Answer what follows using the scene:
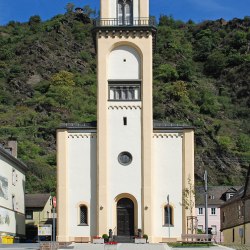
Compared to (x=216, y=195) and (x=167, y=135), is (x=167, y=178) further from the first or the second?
(x=216, y=195)

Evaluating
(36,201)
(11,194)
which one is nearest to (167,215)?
(11,194)

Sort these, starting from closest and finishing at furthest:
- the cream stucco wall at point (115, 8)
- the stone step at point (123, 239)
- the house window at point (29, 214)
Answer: the stone step at point (123, 239) < the cream stucco wall at point (115, 8) < the house window at point (29, 214)

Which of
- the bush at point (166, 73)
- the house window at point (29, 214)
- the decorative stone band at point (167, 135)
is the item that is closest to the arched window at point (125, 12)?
the decorative stone band at point (167, 135)

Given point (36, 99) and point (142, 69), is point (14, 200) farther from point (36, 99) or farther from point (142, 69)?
point (36, 99)

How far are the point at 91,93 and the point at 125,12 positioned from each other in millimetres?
107076

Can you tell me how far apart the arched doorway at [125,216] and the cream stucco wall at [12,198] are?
9.72 m

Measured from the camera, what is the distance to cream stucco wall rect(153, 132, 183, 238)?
51812 millimetres

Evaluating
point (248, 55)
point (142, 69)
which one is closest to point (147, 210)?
point (142, 69)

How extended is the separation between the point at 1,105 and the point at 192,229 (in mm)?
106576

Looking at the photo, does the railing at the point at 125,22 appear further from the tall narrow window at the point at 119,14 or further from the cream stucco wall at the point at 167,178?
the cream stucco wall at the point at 167,178

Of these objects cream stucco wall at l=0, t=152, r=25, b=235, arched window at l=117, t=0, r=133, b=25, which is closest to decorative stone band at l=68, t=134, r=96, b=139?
cream stucco wall at l=0, t=152, r=25, b=235

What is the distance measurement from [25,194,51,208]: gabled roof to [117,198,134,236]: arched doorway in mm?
24844

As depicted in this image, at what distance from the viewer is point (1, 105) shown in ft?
500

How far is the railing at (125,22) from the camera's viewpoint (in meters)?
53.8
